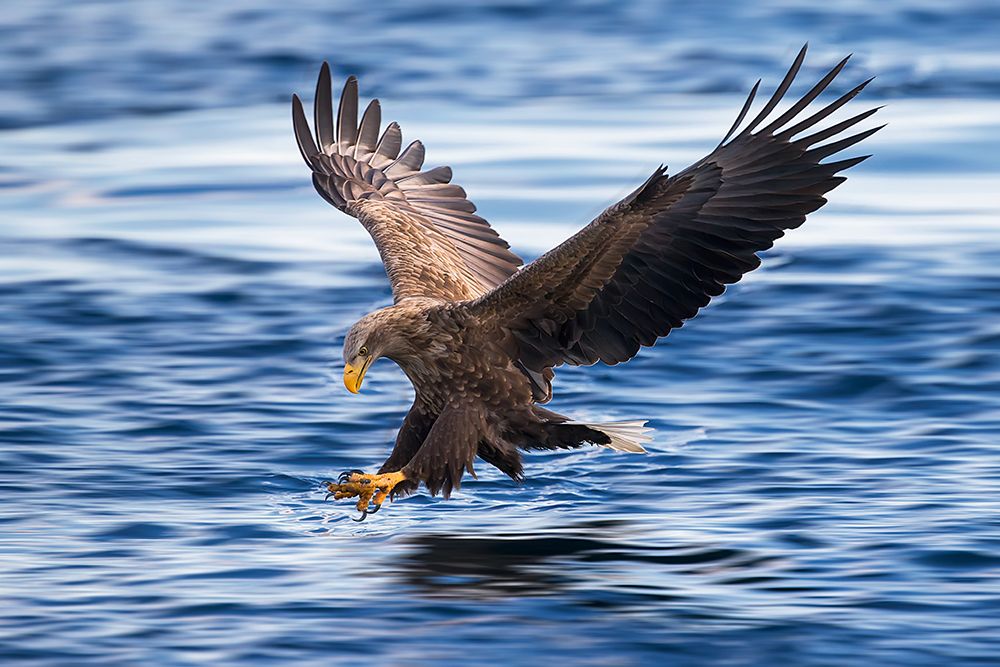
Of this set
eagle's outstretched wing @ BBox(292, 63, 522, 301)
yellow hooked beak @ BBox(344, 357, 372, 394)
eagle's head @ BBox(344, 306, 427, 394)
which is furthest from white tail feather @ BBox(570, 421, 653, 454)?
eagle's outstretched wing @ BBox(292, 63, 522, 301)

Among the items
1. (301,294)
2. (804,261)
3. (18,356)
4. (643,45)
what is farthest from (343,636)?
(643,45)

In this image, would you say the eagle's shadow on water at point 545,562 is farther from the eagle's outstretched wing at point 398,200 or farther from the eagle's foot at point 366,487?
the eagle's outstretched wing at point 398,200

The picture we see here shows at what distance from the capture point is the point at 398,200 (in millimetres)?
8586

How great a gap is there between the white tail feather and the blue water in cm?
28

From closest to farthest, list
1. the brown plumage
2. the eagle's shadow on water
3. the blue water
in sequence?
the blue water → the eagle's shadow on water → the brown plumage

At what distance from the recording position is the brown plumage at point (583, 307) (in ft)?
21.1

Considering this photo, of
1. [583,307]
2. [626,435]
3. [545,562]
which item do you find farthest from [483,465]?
[545,562]

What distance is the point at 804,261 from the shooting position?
1109 centimetres

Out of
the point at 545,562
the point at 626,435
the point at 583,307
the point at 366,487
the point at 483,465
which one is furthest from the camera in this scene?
the point at 483,465

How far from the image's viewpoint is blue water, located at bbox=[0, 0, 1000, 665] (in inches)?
231

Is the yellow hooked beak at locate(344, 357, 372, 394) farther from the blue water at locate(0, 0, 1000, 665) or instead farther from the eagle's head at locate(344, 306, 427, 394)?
the blue water at locate(0, 0, 1000, 665)

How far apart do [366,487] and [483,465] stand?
1.31 metres

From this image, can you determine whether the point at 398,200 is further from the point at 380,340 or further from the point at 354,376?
the point at 354,376

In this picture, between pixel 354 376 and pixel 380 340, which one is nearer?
pixel 354 376
